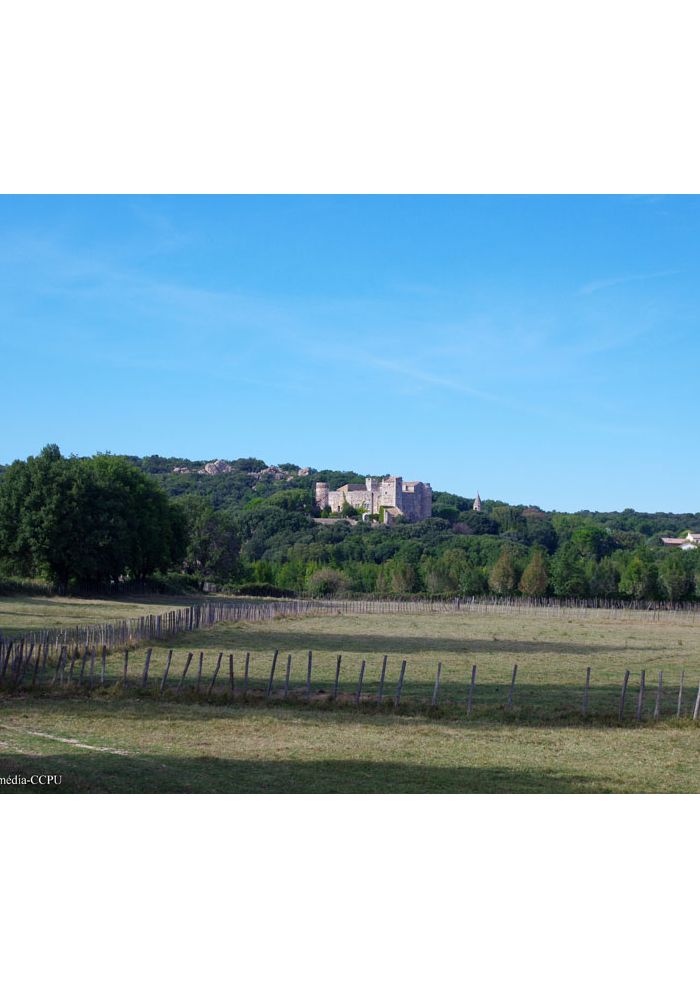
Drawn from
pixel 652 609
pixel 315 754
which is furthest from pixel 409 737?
pixel 652 609

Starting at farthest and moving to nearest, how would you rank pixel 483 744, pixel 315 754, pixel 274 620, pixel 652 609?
pixel 652 609 < pixel 274 620 < pixel 483 744 < pixel 315 754

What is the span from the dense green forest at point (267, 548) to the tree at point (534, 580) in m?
0.11

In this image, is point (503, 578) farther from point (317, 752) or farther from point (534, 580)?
point (317, 752)

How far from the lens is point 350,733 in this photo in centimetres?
1702

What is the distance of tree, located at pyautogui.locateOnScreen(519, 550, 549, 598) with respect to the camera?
97250 millimetres

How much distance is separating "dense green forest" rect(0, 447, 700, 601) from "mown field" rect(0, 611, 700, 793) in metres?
34.2

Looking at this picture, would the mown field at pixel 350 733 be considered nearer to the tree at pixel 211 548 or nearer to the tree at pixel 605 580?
the tree at pixel 211 548

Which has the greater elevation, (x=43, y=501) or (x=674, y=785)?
(x=43, y=501)

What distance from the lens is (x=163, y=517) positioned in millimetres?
74375

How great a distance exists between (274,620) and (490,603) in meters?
30.5

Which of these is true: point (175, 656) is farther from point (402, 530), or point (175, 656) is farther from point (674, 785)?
point (402, 530)

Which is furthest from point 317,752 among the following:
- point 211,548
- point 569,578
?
point 569,578

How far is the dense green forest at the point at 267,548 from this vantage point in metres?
63.3

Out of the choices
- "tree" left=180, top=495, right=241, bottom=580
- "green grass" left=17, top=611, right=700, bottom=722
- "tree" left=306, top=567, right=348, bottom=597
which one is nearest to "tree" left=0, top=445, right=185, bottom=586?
"green grass" left=17, top=611, right=700, bottom=722
